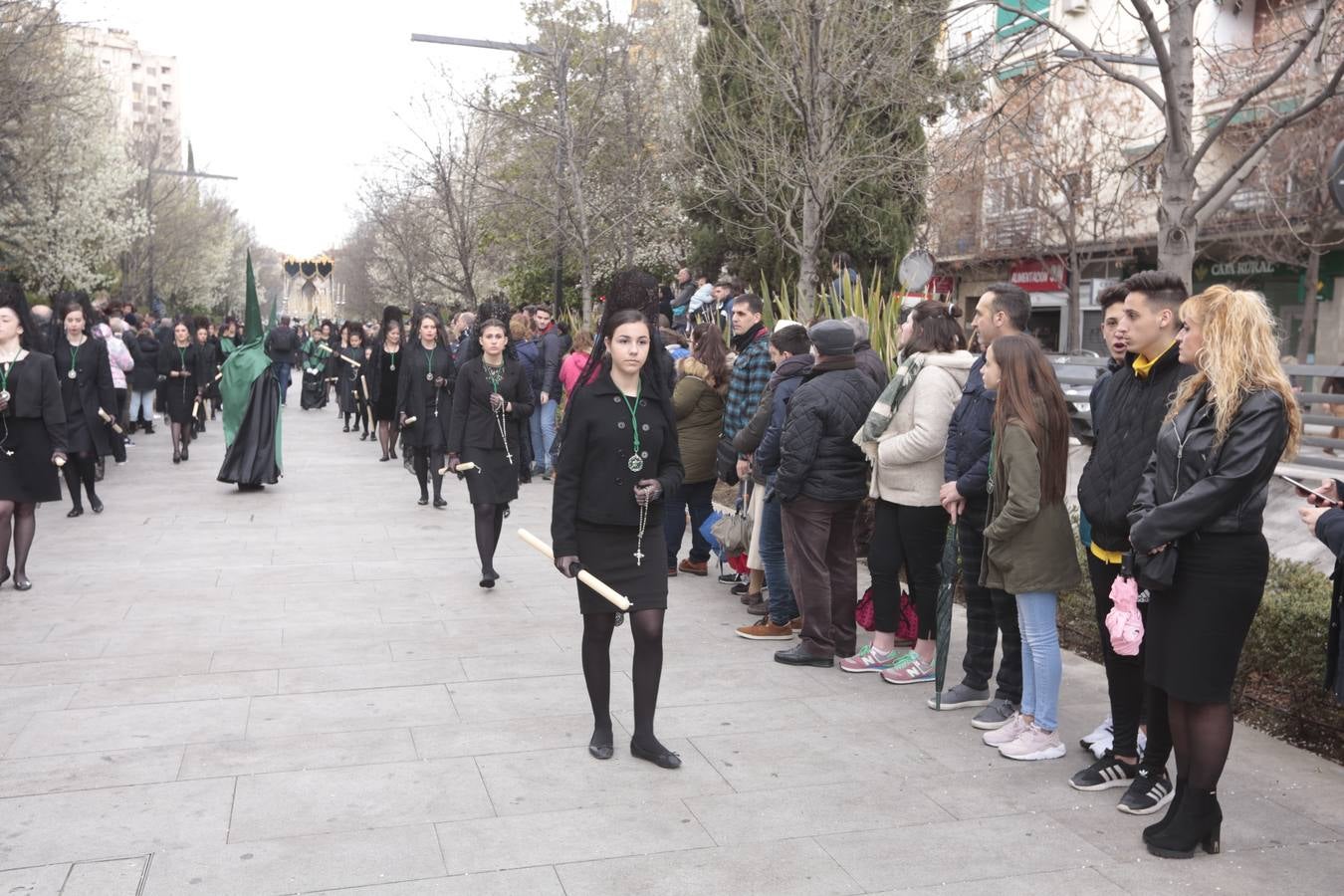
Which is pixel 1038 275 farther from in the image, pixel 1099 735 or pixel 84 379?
pixel 1099 735

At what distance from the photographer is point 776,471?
6984 mm

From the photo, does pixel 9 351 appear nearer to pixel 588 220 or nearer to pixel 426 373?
pixel 426 373

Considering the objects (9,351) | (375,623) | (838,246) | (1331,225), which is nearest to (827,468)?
(375,623)

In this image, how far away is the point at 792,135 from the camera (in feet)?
51.9

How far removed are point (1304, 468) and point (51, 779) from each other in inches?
561

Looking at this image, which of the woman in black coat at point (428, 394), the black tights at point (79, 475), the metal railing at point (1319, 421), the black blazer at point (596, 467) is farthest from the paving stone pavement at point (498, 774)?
the metal railing at point (1319, 421)

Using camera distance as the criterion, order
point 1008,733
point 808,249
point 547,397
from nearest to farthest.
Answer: point 1008,733 < point 808,249 < point 547,397

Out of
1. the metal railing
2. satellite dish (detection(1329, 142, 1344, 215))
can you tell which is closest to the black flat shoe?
satellite dish (detection(1329, 142, 1344, 215))

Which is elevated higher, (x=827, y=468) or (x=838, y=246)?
(x=838, y=246)

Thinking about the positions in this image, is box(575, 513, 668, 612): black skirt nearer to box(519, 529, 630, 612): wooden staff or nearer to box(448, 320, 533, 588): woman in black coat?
box(519, 529, 630, 612): wooden staff

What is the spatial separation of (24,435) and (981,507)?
6148mm

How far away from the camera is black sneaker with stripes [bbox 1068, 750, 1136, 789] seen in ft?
16.3

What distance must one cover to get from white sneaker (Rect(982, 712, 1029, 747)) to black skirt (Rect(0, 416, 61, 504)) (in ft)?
20.1

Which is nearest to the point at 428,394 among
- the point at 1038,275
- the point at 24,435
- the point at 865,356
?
the point at 24,435
